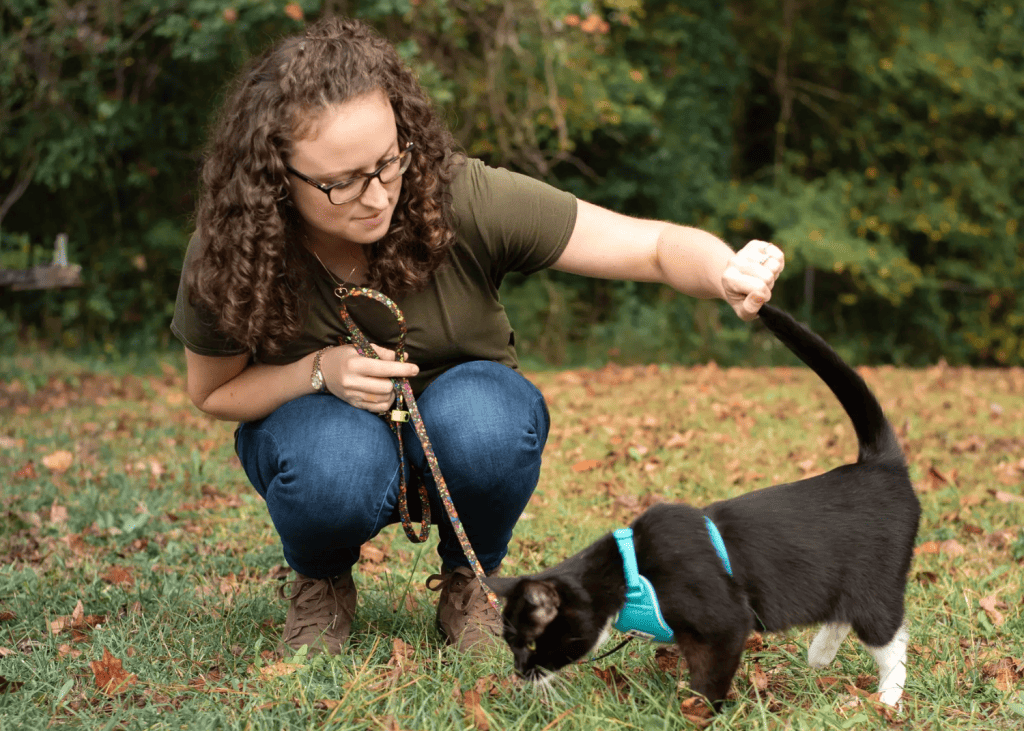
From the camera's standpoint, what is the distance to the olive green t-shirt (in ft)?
7.12

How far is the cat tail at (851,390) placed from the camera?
1.95 metres

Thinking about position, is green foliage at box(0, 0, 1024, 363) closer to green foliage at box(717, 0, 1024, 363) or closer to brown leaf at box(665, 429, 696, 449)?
green foliage at box(717, 0, 1024, 363)

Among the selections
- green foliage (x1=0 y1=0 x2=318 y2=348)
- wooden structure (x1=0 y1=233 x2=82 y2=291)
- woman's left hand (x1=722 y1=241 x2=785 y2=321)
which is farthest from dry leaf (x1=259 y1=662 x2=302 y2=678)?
green foliage (x1=0 y1=0 x2=318 y2=348)

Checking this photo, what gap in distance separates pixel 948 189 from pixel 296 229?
1107cm

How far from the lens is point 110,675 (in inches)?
79.0

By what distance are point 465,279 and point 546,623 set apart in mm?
859

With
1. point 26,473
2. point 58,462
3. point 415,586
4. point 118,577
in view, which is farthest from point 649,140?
point 118,577

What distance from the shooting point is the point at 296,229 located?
81.1 inches

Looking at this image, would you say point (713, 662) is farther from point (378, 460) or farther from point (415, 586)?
point (415, 586)

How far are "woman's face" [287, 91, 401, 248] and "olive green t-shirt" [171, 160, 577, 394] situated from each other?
8.5 inches

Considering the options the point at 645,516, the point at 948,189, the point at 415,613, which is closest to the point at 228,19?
the point at 415,613

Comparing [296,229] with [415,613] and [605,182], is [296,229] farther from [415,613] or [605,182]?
[605,182]

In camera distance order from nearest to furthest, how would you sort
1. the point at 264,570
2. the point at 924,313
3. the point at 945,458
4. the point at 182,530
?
1. the point at 264,570
2. the point at 182,530
3. the point at 945,458
4. the point at 924,313

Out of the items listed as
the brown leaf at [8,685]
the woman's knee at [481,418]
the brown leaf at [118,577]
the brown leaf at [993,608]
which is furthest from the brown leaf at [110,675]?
the brown leaf at [993,608]
